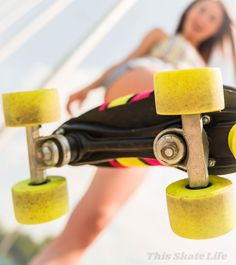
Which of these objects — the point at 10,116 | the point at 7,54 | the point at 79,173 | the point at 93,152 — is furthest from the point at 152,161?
the point at 7,54

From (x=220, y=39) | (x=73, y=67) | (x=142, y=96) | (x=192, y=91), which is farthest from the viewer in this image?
(x=73, y=67)

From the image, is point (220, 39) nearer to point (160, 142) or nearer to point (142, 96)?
point (142, 96)

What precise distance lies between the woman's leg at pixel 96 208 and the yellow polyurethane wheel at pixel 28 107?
0.33 meters

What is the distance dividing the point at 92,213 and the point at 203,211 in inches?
19.6

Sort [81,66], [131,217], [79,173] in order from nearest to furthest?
[131,217]
[79,173]
[81,66]

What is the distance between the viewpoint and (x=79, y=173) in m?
1.01

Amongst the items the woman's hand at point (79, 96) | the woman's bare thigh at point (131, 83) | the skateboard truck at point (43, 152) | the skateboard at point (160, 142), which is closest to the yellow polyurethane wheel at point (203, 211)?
the skateboard at point (160, 142)

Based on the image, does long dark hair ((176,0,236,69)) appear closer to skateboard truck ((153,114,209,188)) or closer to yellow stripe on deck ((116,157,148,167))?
yellow stripe on deck ((116,157,148,167))

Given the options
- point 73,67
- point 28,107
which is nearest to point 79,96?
point 73,67

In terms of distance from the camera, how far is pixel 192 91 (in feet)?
1.33

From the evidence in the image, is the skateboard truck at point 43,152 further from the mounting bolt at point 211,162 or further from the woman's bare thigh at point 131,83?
the woman's bare thigh at point 131,83

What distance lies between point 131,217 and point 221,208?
1.64 ft

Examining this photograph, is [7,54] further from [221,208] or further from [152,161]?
[221,208]

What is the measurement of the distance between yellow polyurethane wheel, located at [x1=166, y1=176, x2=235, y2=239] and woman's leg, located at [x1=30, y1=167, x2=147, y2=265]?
45 centimetres
